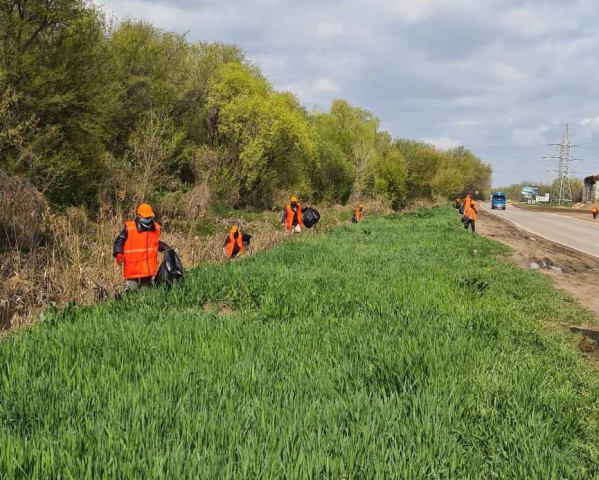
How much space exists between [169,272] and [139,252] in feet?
2.01

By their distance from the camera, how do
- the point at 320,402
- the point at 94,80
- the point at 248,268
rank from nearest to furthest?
the point at 320,402 → the point at 248,268 → the point at 94,80

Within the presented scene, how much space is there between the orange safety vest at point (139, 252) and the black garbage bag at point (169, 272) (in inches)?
12.6

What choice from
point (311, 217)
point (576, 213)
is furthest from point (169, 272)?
point (576, 213)

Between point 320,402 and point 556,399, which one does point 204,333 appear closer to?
point 320,402

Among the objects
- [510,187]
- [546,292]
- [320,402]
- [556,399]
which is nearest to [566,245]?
[546,292]

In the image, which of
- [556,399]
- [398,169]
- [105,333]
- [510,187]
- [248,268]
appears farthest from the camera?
[510,187]

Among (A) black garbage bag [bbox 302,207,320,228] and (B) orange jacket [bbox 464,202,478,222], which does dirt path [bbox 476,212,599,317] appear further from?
(A) black garbage bag [bbox 302,207,320,228]

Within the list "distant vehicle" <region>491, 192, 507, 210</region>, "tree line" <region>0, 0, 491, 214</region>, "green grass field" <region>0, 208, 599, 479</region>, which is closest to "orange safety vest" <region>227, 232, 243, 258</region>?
"green grass field" <region>0, 208, 599, 479</region>

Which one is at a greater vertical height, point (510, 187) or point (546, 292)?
point (510, 187)

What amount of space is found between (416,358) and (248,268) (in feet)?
16.9

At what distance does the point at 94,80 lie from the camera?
18641mm

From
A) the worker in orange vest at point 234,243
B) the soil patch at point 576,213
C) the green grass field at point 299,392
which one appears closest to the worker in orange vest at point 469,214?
the worker in orange vest at point 234,243

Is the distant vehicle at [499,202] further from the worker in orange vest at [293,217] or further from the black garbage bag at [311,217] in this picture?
the worker in orange vest at [293,217]

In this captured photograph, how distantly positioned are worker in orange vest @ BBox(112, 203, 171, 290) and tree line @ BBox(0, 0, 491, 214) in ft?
32.7
